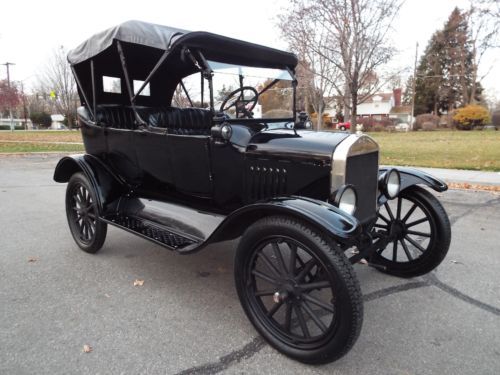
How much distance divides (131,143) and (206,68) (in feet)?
3.91

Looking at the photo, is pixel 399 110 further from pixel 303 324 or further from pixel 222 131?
pixel 303 324

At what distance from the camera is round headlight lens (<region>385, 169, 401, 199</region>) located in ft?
9.98

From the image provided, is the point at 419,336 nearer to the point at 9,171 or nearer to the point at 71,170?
the point at 71,170

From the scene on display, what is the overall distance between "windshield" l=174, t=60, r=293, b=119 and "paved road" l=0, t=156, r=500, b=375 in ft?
4.83

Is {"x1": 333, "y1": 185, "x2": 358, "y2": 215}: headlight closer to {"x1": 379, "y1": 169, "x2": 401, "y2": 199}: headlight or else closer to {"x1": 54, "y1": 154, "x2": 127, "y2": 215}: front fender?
{"x1": 379, "y1": 169, "x2": 401, "y2": 199}: headlight

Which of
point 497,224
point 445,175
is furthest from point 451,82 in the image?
point 497,224

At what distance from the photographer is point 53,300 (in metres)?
2.86

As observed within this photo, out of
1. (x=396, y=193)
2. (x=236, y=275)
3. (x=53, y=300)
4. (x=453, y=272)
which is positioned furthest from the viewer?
(x=453, y=272)

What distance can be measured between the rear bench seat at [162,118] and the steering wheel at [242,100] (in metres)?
0.63

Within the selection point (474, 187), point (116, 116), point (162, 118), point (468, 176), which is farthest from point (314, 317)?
point (468, 176)

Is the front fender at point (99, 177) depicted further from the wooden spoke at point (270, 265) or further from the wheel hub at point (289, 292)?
the wheel hub at point (289, 292)

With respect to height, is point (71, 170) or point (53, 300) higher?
point (71, 170)

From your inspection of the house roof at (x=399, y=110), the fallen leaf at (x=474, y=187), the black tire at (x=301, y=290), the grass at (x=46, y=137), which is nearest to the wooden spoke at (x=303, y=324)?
the black tire at (x=301, y=290)

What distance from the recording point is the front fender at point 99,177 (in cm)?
366
